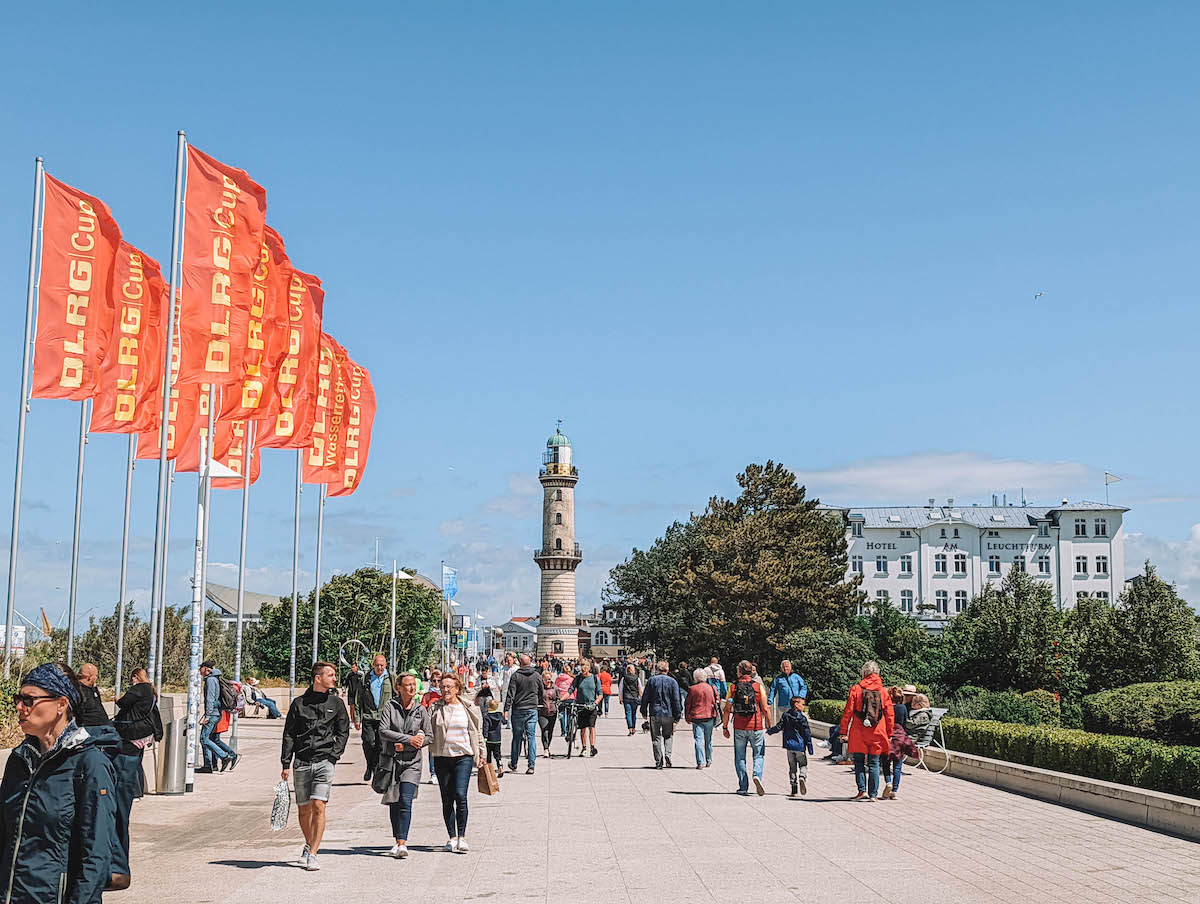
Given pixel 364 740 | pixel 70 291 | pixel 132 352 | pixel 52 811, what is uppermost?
pixel 70 291

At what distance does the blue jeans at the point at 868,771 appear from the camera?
15.9 m

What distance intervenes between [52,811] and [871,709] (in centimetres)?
1203

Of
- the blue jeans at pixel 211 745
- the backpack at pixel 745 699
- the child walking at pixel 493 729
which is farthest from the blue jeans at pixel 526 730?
the blue jeans at pixel 211 745

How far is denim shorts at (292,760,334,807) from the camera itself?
10766 mm

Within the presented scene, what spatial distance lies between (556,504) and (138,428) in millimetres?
99159

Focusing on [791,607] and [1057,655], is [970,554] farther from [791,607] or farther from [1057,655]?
[1057,655]

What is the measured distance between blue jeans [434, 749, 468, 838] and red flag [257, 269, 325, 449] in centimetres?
1349

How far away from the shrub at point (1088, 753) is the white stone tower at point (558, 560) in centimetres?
9919

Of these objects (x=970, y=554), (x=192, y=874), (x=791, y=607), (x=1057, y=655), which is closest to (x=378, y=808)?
(x=192, y=874)

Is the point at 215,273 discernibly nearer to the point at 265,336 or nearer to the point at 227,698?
the point at 265,336

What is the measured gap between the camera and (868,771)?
52.6 feet

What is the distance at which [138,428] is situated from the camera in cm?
2359

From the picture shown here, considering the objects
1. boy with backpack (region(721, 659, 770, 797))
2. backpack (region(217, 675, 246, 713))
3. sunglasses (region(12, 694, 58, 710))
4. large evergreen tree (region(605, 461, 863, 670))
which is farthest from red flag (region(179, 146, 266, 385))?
large evergreen tree (region(605, 461, 863, 670))

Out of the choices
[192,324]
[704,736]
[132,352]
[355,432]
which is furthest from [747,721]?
[355,432]
